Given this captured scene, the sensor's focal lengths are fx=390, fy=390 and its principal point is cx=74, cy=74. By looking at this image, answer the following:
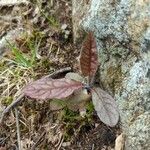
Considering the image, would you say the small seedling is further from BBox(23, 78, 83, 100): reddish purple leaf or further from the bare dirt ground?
the bare dirt ground

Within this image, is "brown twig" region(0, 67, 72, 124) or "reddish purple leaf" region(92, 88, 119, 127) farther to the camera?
"brown twig" region(0, 67, 72, 124)

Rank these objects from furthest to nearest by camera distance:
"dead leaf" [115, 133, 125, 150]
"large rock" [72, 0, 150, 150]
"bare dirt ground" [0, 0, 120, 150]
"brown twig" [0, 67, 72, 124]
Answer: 1. "brown twig" [0, 67, 72, 124]
2. "bare dirt ground" [0, 0, 120, 150]
3. "dead leaf" [115, 133, 125, 150]
4. "large rock" [72, 0, 150, 150]

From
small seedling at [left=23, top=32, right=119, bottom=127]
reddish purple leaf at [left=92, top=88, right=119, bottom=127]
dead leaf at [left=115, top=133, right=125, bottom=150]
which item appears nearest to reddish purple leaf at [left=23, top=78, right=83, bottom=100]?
small seedling at [left=23, top=32, right=119, bottom=127]

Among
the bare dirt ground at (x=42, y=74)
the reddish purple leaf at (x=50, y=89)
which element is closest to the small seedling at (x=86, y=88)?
the reddish purple leaf at (x=50, y=89)

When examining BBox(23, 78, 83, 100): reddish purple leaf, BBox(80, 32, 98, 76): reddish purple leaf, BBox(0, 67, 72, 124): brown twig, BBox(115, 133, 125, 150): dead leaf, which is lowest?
BBox(115, 133, 125, 150): dead leaf

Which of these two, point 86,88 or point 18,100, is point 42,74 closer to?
point 18,100

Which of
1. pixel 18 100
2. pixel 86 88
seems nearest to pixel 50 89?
pixel 86 88

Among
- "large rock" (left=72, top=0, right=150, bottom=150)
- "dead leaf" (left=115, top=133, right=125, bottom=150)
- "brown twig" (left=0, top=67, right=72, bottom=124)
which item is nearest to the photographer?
"large rock" (left=72, top=0, right=150, bottom=150)

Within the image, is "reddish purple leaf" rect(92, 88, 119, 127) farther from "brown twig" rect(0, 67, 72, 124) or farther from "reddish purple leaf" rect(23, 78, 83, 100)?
"brown twig" rect(0, 67, 72, 124)

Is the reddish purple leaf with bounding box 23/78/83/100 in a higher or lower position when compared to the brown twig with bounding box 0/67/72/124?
higher
